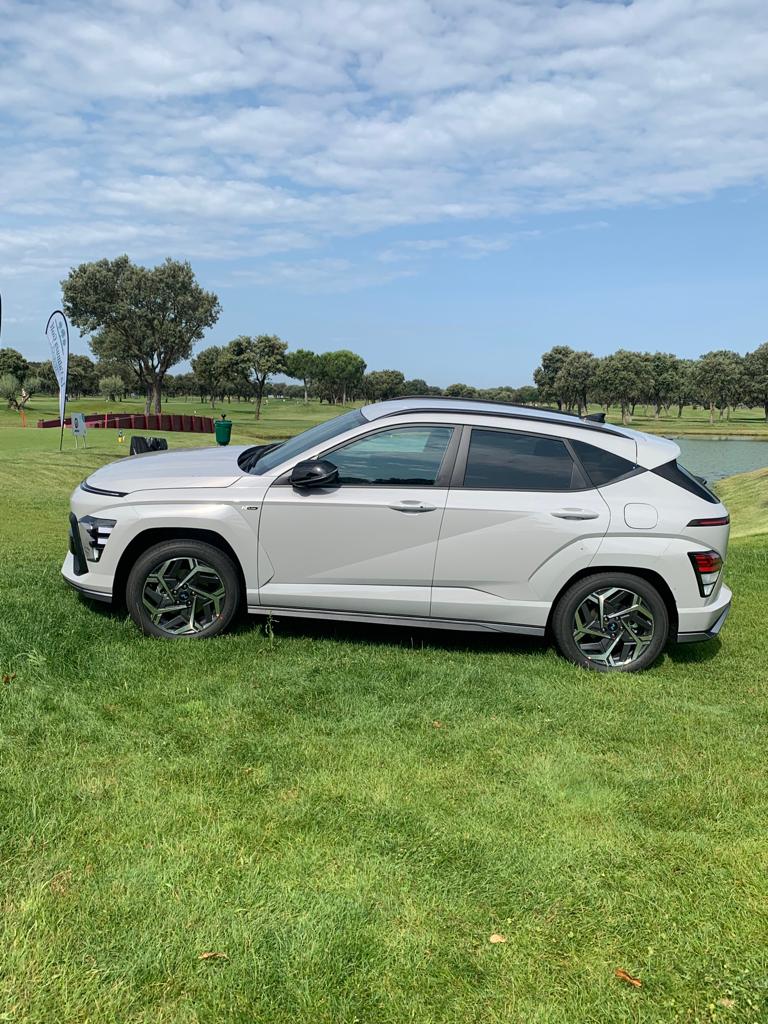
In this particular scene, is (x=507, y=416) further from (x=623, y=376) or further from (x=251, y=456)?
(x=623, y=376)

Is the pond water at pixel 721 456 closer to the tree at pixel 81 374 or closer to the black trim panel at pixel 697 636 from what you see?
the black trim panel at pixel 697 636

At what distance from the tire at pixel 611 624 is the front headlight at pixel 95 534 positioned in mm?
3134

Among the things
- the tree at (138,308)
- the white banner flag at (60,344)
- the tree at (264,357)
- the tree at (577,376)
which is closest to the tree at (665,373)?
the tree at (577,376)

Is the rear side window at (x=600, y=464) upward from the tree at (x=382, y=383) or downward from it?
downward

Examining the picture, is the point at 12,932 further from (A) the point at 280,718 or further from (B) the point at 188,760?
(A) the point at 280,718

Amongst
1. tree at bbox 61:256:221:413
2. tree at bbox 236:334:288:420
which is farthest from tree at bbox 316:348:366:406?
tree at bbox 61:256:221:413

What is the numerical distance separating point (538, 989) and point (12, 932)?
1.69 m

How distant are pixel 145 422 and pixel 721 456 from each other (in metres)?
35.9

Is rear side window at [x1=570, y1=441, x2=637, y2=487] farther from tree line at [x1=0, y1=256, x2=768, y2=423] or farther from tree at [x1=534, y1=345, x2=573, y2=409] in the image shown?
tree at [x1=534, y1=345, x2=573, y2=409]

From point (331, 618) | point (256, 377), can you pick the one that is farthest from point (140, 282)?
point (331, 618)

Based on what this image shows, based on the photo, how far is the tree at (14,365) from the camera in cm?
7644

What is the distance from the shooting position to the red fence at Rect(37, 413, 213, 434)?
156 feet

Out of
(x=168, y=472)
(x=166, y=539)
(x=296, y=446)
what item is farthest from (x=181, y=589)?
(x=296, y=446)

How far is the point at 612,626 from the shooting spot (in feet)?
17.1
